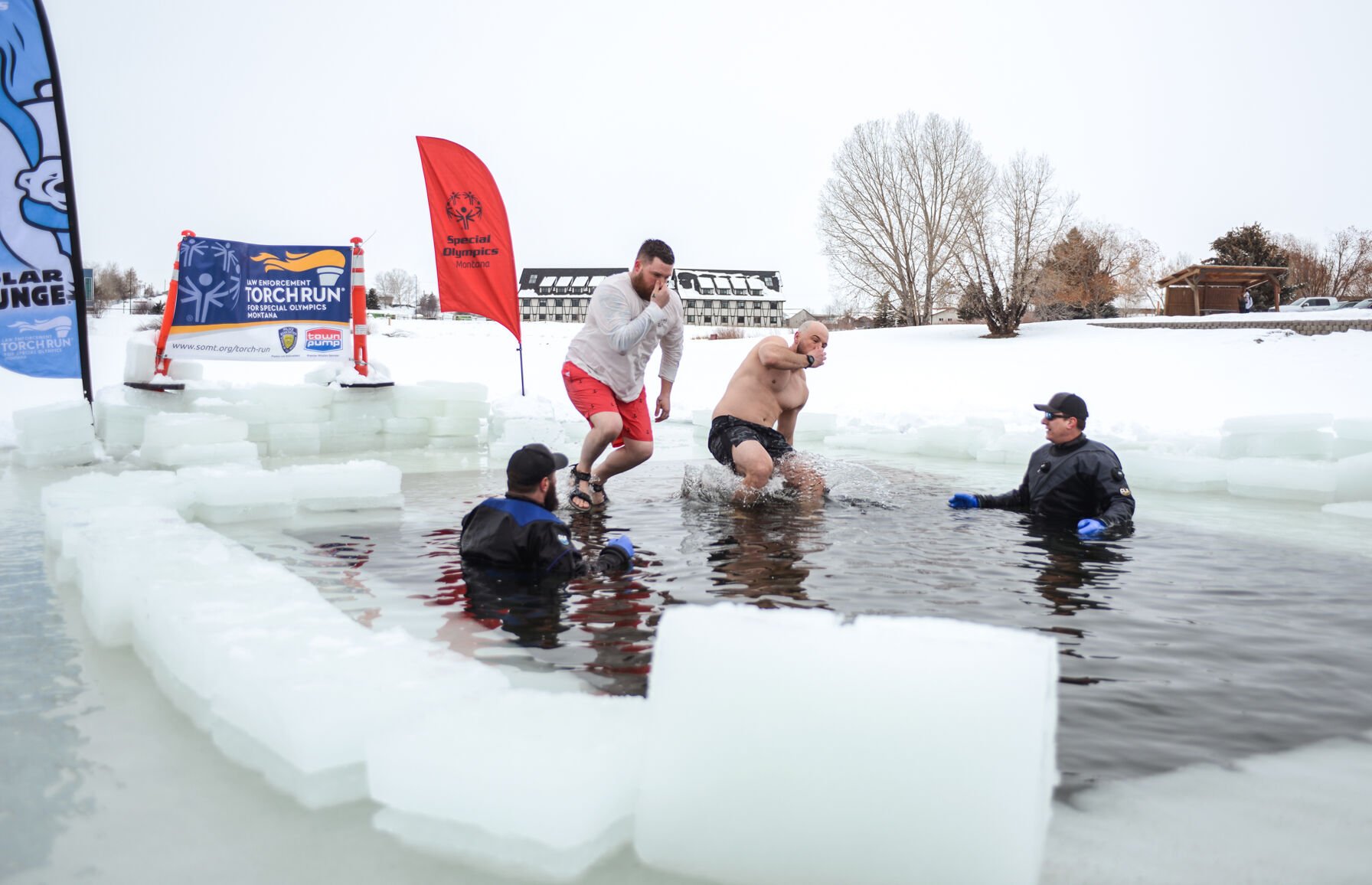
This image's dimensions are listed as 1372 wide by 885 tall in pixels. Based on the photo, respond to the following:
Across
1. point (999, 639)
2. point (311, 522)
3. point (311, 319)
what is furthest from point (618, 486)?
point (999, 639)

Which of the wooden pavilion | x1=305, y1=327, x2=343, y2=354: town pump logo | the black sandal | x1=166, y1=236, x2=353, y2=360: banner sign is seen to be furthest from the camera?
the wooden pavilion

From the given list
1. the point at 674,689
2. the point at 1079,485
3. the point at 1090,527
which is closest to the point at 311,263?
the point at 1079,485

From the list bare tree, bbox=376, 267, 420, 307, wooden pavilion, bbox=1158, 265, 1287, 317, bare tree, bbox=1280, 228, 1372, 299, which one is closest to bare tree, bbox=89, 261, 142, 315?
bare tree, bbox=376, 267, 420, 307

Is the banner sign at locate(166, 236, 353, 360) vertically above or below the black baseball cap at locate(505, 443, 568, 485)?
above

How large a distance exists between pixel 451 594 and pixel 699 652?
7.29ft

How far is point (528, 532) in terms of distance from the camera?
12.0 feet

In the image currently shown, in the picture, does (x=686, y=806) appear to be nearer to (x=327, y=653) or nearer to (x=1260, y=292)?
(x=327, y=653)

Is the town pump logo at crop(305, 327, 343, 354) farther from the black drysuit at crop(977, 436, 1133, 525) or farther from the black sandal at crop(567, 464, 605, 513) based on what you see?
the black drysuit at crop(977, 436, 1133, 525)

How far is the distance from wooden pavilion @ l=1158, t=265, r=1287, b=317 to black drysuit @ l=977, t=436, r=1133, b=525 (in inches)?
976

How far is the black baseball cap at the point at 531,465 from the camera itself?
3.48 m

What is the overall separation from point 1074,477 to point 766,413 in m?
2.10

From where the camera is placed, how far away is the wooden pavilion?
87.3 feet

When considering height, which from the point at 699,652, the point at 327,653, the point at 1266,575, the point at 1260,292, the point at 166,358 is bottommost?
the point at 1266,575

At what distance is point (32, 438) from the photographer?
7.62m
